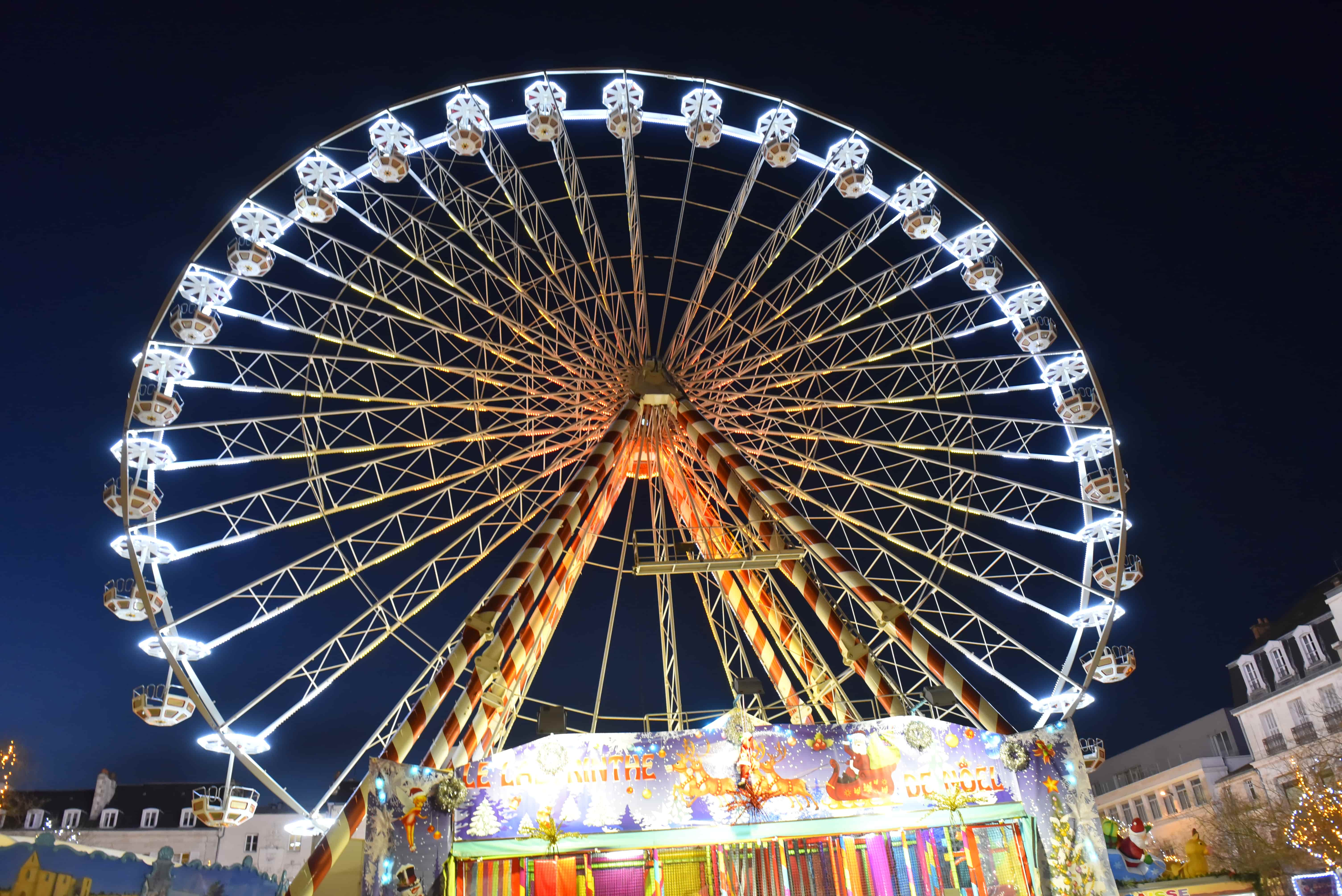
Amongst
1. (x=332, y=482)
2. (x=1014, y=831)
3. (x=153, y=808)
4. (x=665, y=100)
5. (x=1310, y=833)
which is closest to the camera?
(x=1014, y=831)

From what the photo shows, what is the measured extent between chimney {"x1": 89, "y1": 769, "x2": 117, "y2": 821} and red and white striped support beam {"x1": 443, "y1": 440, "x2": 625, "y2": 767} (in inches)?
1498

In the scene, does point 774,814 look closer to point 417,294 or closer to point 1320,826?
point 417,294

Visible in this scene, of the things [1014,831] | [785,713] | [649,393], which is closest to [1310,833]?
[785,713]

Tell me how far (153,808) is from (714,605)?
36.6 m

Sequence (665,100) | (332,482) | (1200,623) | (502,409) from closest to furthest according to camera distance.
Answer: (332,482) → (502,409) → (665,100) → (1200,623)

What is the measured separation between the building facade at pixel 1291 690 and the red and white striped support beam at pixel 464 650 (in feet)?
87.2

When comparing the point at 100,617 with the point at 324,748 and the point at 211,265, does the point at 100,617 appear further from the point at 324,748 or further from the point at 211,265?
the point at 211,265

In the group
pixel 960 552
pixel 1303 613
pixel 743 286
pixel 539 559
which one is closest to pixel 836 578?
pixel 960 552

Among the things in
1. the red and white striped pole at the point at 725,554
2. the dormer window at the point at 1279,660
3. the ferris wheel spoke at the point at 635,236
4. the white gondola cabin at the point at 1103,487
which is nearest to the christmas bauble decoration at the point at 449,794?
the red and white striped pole at the point at 725,554

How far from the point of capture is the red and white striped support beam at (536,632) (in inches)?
545

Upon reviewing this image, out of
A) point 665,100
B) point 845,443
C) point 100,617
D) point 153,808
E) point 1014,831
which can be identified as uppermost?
point 665,100

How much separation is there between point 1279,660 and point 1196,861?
93.1 ft

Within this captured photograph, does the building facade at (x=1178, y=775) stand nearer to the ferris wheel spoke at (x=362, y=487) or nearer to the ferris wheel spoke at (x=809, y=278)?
the ferris wheel spoke at (x=809, y=278)

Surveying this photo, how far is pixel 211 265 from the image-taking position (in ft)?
67.9
